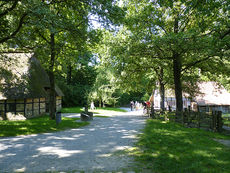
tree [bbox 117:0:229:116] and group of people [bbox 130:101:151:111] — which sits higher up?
Result: tree [bbox 117:0:229:116]

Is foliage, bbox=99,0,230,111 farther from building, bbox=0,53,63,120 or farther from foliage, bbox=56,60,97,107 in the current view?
foliage, bbox=56,60,97,107

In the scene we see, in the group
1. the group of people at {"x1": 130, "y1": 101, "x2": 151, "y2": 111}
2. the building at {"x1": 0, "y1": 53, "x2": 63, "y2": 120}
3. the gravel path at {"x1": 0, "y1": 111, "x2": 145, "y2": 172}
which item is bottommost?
the gravel path at {"x1": 0, "y1": 111, "x2": 145, "y2": 172}

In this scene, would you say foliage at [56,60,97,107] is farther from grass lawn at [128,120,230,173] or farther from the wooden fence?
grass lawn at [128,120,230,173]

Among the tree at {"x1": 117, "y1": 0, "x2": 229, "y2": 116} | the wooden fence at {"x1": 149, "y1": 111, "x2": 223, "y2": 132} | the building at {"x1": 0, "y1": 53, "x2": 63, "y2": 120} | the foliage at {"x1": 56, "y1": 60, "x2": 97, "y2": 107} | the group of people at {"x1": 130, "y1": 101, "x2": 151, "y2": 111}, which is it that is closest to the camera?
the tree at {"x1": 117, "y1": 0, "x2": 229, "y2": 116}

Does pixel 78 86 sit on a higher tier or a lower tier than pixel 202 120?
higher

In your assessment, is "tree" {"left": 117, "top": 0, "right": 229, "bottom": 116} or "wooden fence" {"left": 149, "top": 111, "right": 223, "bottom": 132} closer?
"tree" {"left": 117, "top": 0, "right": 229, "bottom": 116}

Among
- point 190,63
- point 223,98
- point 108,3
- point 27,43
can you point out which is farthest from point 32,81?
point 223,98

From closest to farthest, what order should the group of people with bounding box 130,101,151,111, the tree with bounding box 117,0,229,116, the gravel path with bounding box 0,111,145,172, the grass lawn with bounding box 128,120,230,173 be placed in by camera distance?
the grass lawn with bounding box 128,120,230,173 < the gravel path with bounding box 0,111,145,172 < the tree with bounding box 117,0,229,116 < the group of people with bounding box 130,101,151,111

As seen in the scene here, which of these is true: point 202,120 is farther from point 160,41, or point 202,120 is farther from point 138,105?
point 138,105

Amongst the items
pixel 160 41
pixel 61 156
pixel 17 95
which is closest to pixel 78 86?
pixel 17 95

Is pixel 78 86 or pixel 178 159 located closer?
pixel 178 159

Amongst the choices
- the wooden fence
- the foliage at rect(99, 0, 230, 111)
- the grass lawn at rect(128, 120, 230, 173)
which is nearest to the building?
the foliage at rect(99, 0, 230, 111)

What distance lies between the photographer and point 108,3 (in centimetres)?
919

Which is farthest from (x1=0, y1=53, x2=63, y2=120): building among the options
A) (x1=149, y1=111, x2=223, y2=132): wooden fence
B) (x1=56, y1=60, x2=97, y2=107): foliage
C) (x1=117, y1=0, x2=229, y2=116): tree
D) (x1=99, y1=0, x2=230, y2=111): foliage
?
(x1=149, y1=111, x2=223, y2=132): wooden fence
